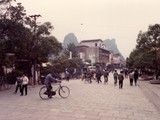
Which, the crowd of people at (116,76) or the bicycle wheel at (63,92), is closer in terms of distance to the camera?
the bicycle wheel at (63,92)

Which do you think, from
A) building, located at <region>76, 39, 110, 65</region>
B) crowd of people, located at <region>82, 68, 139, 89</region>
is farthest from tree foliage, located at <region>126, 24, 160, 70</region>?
building, located at <region>76, 39, 110, 65</region>

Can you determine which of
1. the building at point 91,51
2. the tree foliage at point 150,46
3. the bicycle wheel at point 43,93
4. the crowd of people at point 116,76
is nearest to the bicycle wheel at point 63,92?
the bicycle wheel at point 43,93

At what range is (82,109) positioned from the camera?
490 inches

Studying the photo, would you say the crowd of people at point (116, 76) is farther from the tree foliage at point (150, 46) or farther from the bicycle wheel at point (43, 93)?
the bicycle wheel at point (43, 93)

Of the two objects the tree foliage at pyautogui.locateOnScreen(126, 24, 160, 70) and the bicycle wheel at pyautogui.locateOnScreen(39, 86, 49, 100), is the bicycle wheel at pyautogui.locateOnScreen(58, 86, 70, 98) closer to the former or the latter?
the bicycle wheel at pyautogui.locateOnScreen(39, 86, 49, 100)

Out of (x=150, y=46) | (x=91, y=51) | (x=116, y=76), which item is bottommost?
(x=116, y=76)

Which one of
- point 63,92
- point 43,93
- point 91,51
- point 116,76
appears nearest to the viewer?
point 43,93

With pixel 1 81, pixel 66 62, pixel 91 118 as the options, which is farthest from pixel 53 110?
pixel 66 62

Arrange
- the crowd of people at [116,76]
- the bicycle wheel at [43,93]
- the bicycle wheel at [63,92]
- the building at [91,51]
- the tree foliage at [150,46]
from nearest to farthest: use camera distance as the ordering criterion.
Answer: the bicycle wheel at [43,93] < the bicycle wheel at [63,92] < the crowd of people at [116,76] < the tree foliage at [150,46] < the building at [91,51]

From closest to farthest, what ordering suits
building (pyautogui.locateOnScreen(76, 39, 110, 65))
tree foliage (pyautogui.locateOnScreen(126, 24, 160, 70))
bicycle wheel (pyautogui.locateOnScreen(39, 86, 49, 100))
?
1. bicycle wheel (pyautogui.locateOnScreen(39, 86, 49, 100))
2. tree foliage (pyautogui.locateOnScreen(126, 24, 160, 70))
3. building (pyautogui.locateOnScreen(76, 39, 110, 65))

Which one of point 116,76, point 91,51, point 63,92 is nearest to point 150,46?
point 116,76

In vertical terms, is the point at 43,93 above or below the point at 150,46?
below

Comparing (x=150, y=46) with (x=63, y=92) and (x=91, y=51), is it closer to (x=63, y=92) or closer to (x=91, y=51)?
(x=63, y=92)

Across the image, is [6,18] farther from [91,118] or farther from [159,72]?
[159,72]
